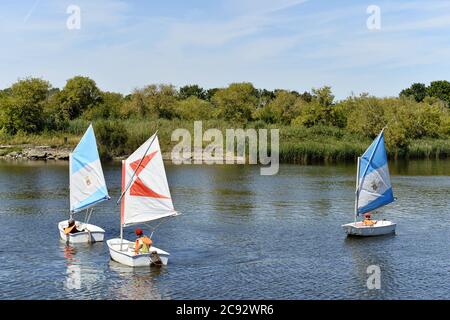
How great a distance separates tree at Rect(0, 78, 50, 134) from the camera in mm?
120000

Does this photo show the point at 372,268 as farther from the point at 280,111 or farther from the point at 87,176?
the point at 280,111

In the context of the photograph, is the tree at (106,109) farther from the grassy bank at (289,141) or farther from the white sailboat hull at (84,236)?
the white sailboat hull at (84,236)

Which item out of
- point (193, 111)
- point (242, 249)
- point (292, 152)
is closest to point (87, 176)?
point (242, 249)

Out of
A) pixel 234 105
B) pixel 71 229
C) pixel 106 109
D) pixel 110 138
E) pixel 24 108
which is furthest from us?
pixel 106 109

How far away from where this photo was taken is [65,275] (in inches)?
1329

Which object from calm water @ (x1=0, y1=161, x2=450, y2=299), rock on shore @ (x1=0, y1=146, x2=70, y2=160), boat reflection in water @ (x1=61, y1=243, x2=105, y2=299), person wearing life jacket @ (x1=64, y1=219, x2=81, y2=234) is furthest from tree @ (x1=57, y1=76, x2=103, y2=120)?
boat reflection in water @ (x1=61, y1=243, x2=105, y2=299)

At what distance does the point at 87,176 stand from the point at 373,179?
71.3 ft

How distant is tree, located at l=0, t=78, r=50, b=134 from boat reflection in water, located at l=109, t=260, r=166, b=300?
91156 millimetres

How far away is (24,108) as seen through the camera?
4747 inches

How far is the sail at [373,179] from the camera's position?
4806cm

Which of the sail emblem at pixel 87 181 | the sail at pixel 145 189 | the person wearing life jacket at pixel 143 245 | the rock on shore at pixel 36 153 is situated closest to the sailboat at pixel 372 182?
the sail at pixel 145 189
